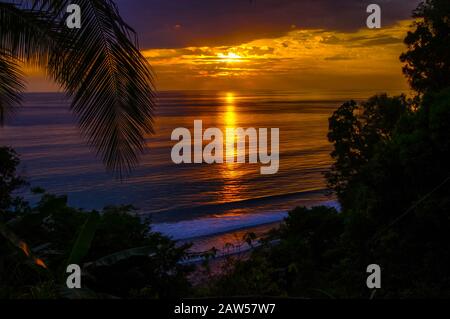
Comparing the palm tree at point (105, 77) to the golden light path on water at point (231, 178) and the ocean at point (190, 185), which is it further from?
the golden light path on water at point (231, 178)

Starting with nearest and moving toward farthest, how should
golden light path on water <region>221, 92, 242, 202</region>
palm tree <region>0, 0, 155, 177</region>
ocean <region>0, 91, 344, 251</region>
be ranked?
palm tree <region>0, 0, 155, 177</region>, ocean <region>0, 91, 344, 251</region>, golden light path on water <region>221, 92, 242, 202</region>

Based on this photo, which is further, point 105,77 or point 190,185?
point 190,185

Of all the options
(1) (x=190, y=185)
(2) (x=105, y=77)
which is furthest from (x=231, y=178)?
(2) (x=105, y=77)

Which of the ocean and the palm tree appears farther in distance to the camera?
the ocean

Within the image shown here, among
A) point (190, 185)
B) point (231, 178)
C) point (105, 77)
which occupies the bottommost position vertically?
point (190, 185)

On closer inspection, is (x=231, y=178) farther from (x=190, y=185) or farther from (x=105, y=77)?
(x=105, y=77)

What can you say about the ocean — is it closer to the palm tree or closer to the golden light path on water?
the golden light path on water

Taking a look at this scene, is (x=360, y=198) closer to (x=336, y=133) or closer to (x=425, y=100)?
(x=425, y=100)

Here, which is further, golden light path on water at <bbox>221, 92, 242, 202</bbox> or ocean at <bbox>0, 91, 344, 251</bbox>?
golden light path on water at <bbox>221, 92, 242, 202</bbox>

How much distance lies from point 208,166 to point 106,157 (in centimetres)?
3423

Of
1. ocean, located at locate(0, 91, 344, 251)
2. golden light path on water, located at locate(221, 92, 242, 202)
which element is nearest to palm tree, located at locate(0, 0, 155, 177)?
ocean, located at locate(0, 91, 344, 251)

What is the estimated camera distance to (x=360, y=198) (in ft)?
36.3

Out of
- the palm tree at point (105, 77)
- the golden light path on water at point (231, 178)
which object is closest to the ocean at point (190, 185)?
the golden light path on water at point (231, 178)

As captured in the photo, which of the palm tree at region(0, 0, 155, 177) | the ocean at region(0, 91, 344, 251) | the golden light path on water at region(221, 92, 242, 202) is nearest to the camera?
the palm tree at region(0, 0, 155, 177)
